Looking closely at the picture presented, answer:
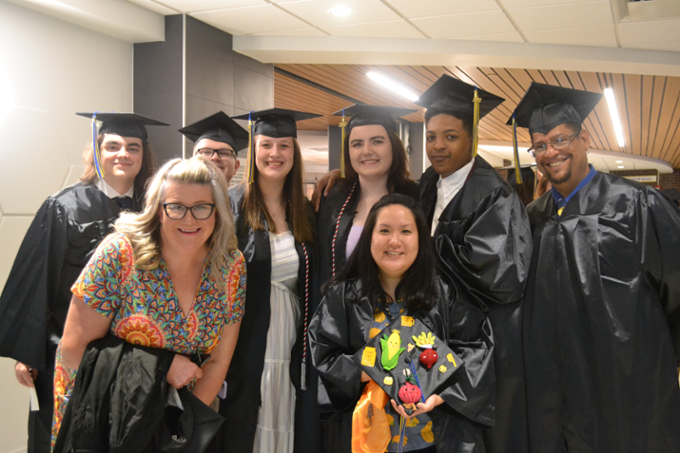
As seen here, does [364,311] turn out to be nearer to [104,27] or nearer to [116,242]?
[116,242]

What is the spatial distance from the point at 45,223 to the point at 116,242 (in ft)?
2.85

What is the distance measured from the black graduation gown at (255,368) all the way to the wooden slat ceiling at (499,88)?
161 inches

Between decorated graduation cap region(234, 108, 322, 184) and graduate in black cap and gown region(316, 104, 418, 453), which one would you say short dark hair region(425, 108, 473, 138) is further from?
decorated graduation cap region(234, 108, 322, 184)

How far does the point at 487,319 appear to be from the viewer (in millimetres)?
2035

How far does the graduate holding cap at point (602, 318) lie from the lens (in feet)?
6.59

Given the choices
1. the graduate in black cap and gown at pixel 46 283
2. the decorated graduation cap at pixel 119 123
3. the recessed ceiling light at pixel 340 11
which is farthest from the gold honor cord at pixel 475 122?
the recessed ceiling light at pixel 340 11

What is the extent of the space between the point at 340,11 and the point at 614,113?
5.85 metres

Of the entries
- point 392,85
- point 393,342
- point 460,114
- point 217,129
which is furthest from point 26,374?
point 392,85

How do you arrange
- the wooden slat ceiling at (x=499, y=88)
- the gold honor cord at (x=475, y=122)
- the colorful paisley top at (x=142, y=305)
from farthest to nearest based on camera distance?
the wooden slat ceiling at (x=499, y=88)
the gold honor cord at (x=475, y=122)
the colorful paisley top at (x=142, y=305)

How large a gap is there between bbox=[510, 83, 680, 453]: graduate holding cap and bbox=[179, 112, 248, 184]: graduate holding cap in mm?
1598

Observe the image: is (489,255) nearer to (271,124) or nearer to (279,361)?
(279,361)

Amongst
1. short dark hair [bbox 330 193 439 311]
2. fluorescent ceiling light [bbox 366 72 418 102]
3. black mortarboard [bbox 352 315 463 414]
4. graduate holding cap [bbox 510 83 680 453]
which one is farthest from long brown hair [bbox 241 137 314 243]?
fluorescent ceiling light [bbox 366 72 418 102]

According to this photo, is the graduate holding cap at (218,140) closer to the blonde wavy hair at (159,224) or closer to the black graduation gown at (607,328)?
the blonde wavy hair at (159,224)

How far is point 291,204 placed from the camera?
8.03 ft
